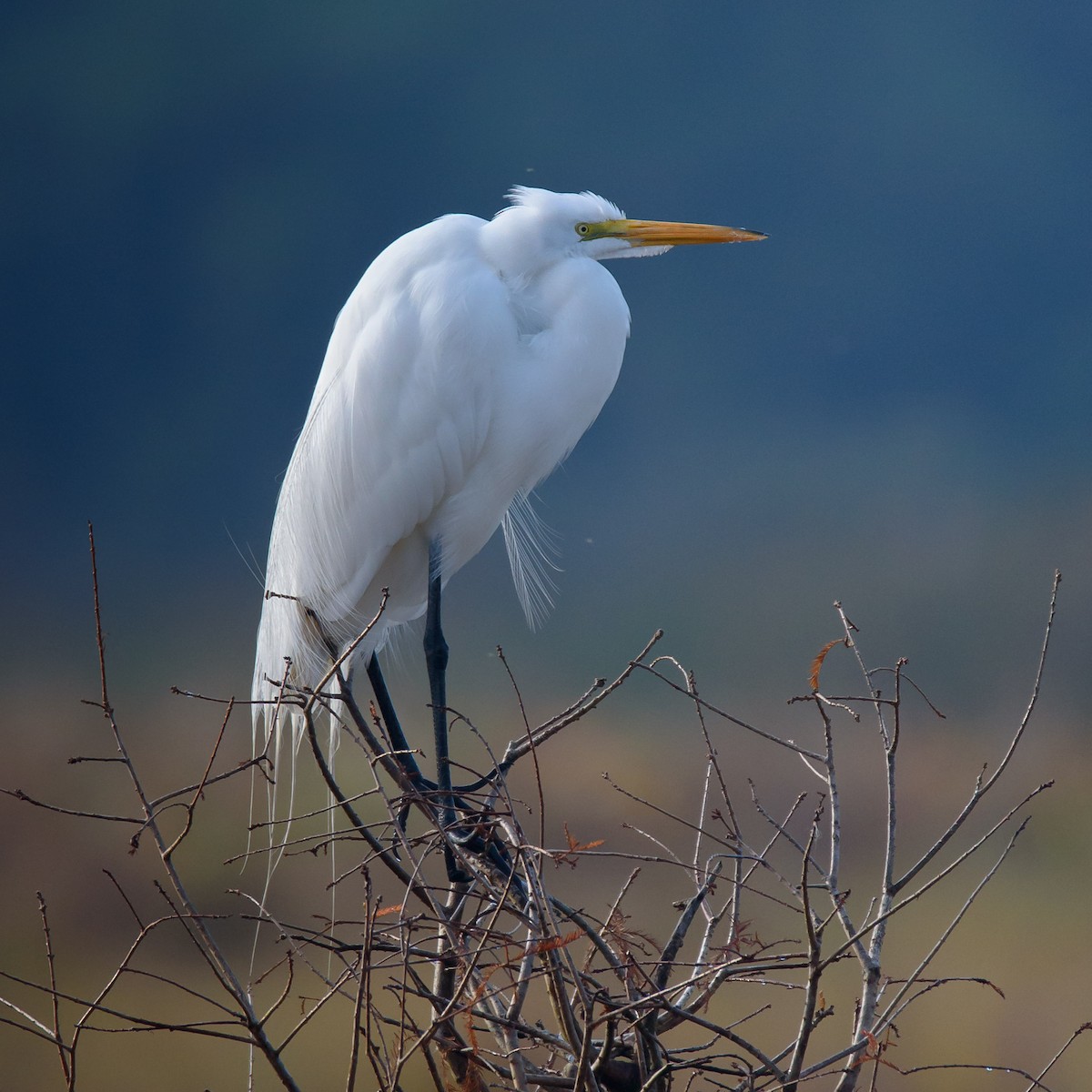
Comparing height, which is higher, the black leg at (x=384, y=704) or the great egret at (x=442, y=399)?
the great egret at (x=442, y=399)

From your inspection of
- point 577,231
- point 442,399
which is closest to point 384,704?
point 442,399

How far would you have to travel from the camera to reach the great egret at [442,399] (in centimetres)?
208

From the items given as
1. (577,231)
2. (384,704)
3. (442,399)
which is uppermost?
(577,231)

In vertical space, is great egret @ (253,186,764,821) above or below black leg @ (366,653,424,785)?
above

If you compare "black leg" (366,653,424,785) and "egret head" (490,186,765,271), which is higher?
"egret head" (490,186,765,271)

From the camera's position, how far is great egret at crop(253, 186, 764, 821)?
2.08 meters

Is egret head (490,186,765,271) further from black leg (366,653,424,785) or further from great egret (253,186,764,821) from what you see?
black leg (366,653,424,785)

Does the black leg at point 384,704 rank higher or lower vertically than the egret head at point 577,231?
lower

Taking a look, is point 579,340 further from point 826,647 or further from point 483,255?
point 826,647

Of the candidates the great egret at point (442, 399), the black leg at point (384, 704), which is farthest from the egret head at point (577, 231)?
the black leg at point (384, 704)

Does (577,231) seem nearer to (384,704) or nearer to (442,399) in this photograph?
(442,399)

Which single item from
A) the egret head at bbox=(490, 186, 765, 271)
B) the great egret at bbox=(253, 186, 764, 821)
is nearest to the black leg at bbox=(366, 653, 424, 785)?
the great egret at bbox=(253, 186, 764, 821)

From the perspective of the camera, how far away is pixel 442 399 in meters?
2.10

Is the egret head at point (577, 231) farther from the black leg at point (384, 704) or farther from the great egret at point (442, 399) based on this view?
the black leg at point (384, 704)
